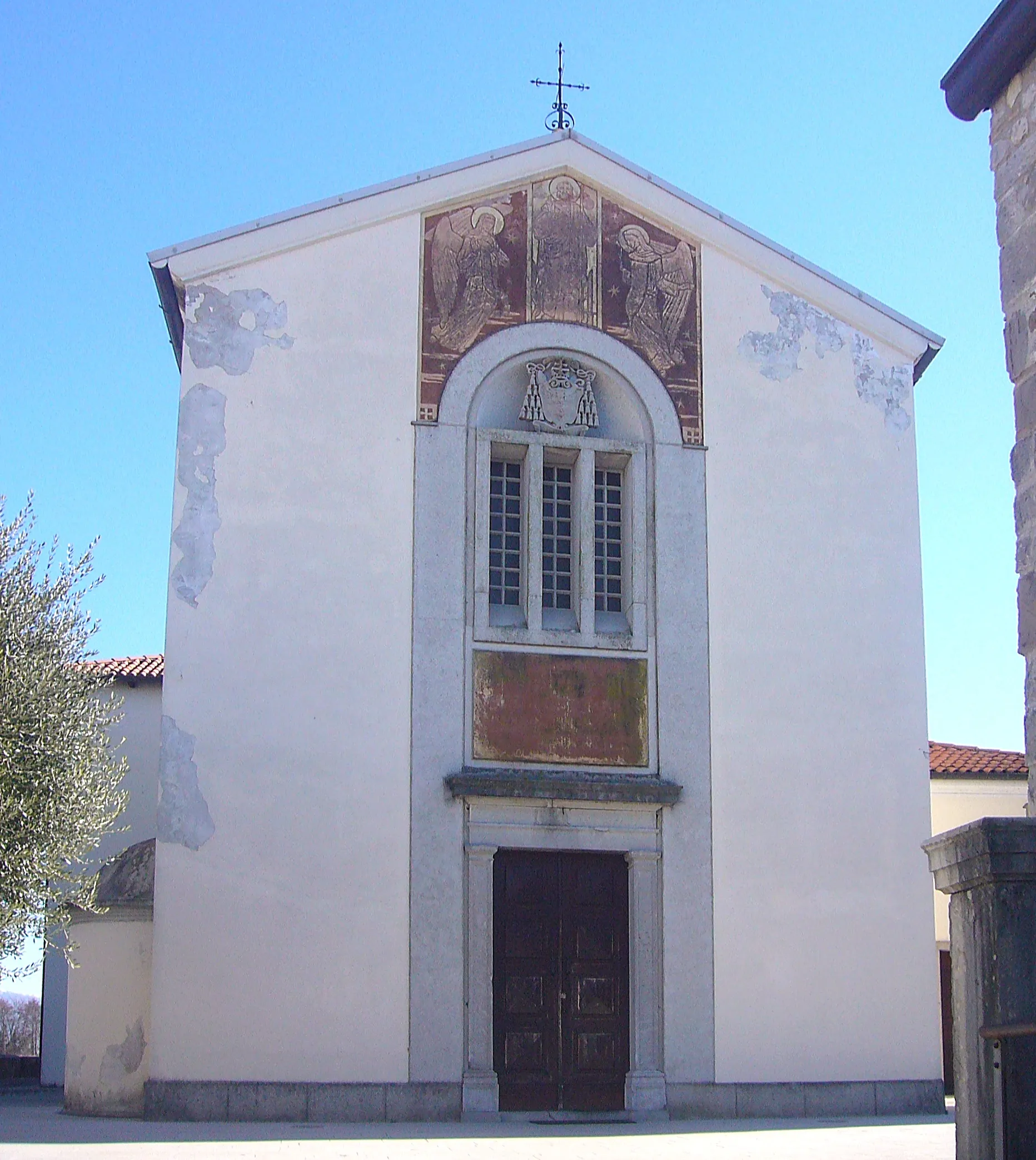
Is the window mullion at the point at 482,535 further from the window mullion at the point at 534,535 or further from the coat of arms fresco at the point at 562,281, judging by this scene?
the coat of arms fresco at the point at 562,281

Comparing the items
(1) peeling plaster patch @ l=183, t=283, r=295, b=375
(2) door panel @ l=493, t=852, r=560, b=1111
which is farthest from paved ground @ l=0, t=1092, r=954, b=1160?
(1) peeling plaster patch @ l=183, t=283, r=295, b=375

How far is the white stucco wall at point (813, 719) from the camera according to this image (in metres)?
15.8

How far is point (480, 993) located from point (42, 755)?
463 centimetres

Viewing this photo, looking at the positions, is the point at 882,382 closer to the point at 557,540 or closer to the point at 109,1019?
the point at 557,540

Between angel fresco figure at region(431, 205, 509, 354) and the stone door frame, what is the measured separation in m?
4.84

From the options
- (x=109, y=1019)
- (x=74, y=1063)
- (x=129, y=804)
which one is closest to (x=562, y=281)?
(x=109, y=1019)

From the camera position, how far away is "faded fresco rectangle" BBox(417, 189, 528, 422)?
16625mm

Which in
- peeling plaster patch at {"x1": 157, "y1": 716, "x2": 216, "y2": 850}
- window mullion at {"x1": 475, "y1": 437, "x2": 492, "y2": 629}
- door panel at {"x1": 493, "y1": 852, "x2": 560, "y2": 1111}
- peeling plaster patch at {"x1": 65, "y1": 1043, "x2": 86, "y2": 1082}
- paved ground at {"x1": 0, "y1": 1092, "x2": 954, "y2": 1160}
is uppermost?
window mullion at {"x1": 475, "y1": 437, "x2": 492, "y2": 629}

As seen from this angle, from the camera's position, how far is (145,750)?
2059cm

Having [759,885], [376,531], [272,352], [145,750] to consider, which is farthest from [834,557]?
[145,750]

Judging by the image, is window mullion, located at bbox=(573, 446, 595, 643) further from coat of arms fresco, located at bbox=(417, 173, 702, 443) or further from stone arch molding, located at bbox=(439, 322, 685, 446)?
stone arch molding, located at bbox=(439, 322, 685, 446)

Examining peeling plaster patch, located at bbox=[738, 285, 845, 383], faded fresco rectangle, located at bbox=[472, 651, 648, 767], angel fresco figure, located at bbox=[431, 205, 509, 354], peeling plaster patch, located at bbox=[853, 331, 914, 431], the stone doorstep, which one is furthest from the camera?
peeling plaster patch, located at bbox=[853, 331, 914, 431]

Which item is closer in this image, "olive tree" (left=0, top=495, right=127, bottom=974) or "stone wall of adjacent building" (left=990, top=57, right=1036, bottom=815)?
"stone wall of adjacent building" (left=990, top=57, right=1036, bottom=815)

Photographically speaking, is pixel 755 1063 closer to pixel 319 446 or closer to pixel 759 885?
pixel 759 885
